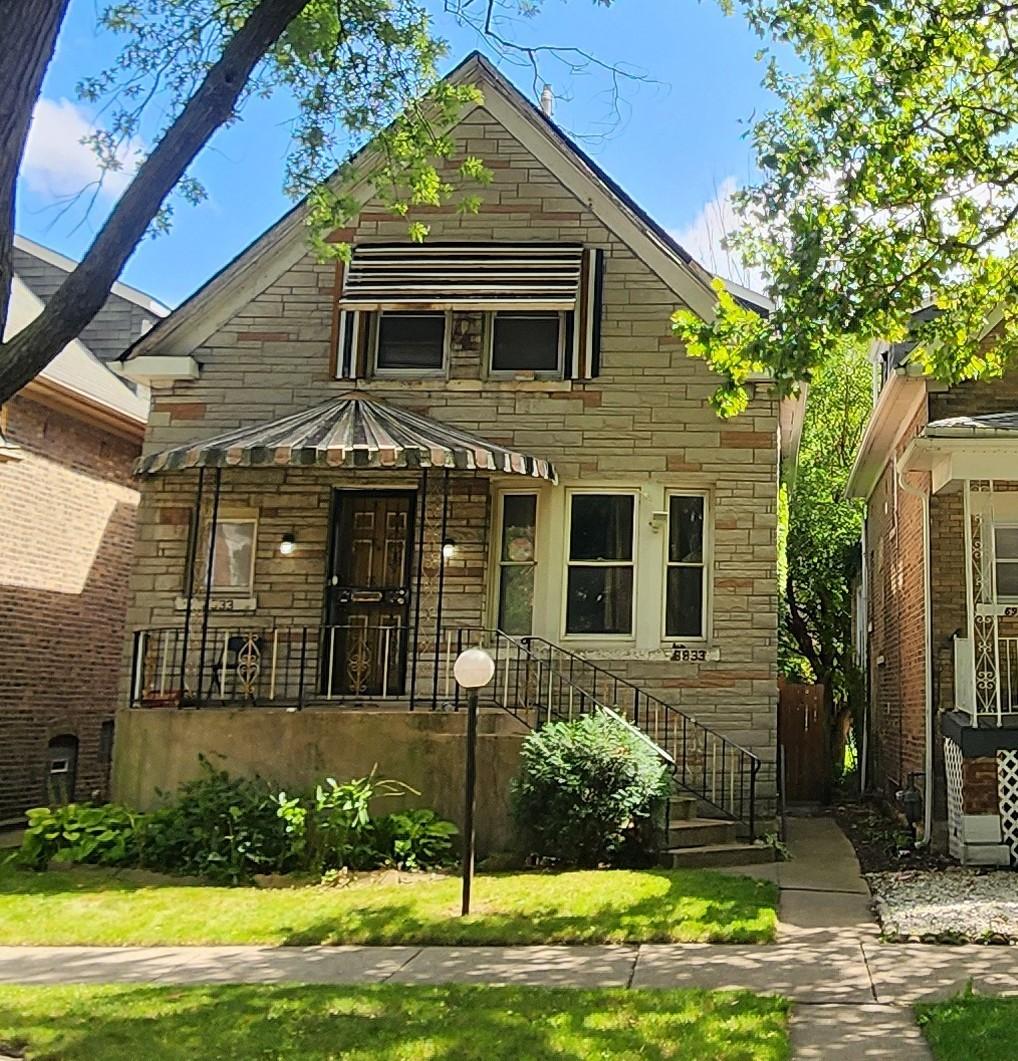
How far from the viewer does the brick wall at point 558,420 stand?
1120 centimetres

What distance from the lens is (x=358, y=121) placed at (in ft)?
28.1

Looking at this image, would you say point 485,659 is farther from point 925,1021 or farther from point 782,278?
point 782,278

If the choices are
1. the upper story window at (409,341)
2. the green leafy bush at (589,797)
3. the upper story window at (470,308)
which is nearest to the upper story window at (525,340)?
the upper story window at (470,308)

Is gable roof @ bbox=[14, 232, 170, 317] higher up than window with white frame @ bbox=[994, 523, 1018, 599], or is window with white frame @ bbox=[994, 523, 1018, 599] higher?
gable roof @ bbox=[14, 232, 170, 317]

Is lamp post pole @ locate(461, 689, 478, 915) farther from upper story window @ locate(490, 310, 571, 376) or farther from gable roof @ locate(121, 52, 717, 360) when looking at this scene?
gable roof @ locate(121, 52, 717, 360)

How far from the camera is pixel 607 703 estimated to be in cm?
1118

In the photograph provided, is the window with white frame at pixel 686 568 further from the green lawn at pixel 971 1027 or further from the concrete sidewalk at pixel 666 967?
the green lawn at pixel 971 1027

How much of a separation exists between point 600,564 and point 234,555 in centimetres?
410

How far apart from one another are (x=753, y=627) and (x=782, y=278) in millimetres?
3732

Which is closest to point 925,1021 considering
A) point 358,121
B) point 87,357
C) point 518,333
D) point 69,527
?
point 358,121

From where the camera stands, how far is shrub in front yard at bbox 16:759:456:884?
8.95 m

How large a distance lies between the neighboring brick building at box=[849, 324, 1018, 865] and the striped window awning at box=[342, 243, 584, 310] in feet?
12.5

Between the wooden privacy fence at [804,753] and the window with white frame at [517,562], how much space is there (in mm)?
5639

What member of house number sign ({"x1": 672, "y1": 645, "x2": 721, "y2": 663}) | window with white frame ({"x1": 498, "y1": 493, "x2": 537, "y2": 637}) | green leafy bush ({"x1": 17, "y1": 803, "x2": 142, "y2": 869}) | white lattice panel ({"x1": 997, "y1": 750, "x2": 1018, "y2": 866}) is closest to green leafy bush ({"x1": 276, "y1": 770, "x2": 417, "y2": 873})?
green leafy bush ({"x1": 17, "y1": 803, "x2": 142, "y2": 869})
